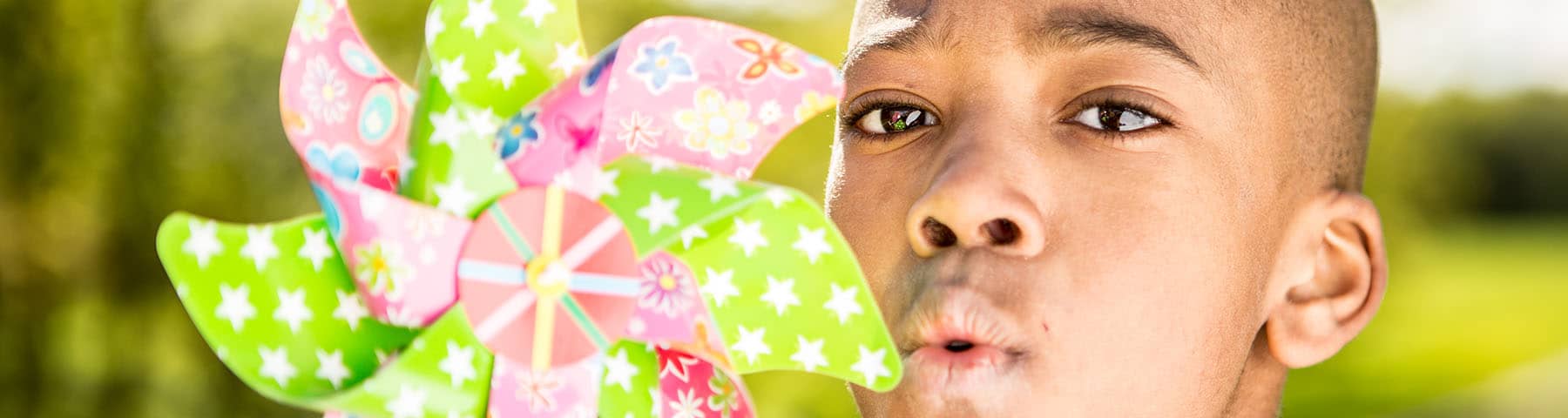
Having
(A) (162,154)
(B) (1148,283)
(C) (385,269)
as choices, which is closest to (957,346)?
(B) (1148,283)

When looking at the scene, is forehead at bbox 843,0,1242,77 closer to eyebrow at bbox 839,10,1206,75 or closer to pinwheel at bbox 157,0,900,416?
eyebrow at bbox 839,10,1206,75

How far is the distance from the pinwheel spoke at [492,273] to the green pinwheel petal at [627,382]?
0.21ft

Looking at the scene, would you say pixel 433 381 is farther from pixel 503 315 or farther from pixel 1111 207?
pixel 1111 207

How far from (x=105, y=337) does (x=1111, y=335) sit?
3.34 meters

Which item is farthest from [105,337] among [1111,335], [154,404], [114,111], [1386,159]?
[1386,159]

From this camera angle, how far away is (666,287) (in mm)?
752

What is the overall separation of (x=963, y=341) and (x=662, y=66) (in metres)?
0.23

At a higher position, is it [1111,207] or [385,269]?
[1111,207]

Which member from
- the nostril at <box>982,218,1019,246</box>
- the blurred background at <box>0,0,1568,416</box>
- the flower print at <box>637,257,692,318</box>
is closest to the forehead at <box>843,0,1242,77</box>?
the nostril at <box>982,218,1019,246</box>

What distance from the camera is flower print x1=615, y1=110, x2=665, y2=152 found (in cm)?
74

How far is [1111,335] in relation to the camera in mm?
786

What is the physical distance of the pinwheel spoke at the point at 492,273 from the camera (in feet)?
2.41

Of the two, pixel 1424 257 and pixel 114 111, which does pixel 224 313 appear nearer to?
pixel 114 111

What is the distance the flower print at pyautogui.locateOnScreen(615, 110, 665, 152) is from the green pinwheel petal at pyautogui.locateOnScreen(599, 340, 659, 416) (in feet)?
0.36
